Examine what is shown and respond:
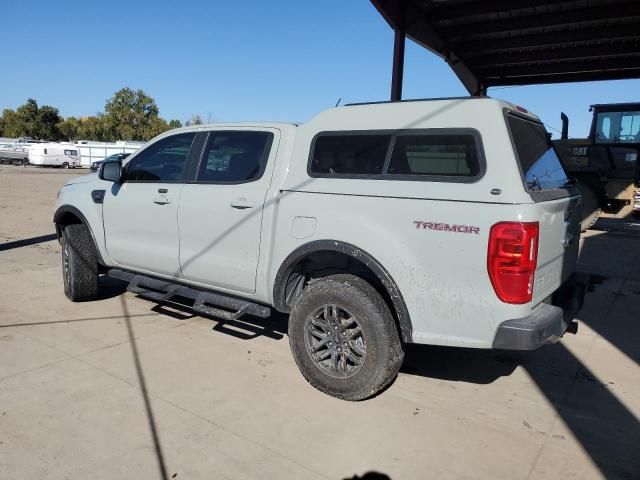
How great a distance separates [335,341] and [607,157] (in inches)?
526

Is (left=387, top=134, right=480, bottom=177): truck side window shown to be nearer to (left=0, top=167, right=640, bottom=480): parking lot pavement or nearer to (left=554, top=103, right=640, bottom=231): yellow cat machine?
(left=0, top=167, right=640, bottom=480): parking lot pavement

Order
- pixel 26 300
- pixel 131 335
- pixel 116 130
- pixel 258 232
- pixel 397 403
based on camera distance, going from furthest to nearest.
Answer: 1. pixel 116 130
2. pixel 26 300
3. pixel 131 335
4. pixel 258 232
5. pixel 397 403

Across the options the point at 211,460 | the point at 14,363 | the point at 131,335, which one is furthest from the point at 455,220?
the point at 14,363

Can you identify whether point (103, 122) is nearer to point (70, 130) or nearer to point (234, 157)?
point (70, 130)

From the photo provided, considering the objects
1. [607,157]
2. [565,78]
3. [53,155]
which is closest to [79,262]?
[607,157]

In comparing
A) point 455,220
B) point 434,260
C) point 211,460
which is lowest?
point 211,460

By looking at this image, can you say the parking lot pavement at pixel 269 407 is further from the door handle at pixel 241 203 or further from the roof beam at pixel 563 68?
the roof beam at pixel 563 68

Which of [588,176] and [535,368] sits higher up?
[588,176]

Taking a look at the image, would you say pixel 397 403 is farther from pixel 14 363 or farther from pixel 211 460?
pixel 14 363

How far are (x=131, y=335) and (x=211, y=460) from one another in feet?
7.39

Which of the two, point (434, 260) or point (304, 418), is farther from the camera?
point (304, 418)

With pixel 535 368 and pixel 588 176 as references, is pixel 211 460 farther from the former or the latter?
pixel 588 176

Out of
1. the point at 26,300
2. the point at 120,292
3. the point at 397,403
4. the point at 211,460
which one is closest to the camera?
the point at 211,460

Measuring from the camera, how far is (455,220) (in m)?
3.10
